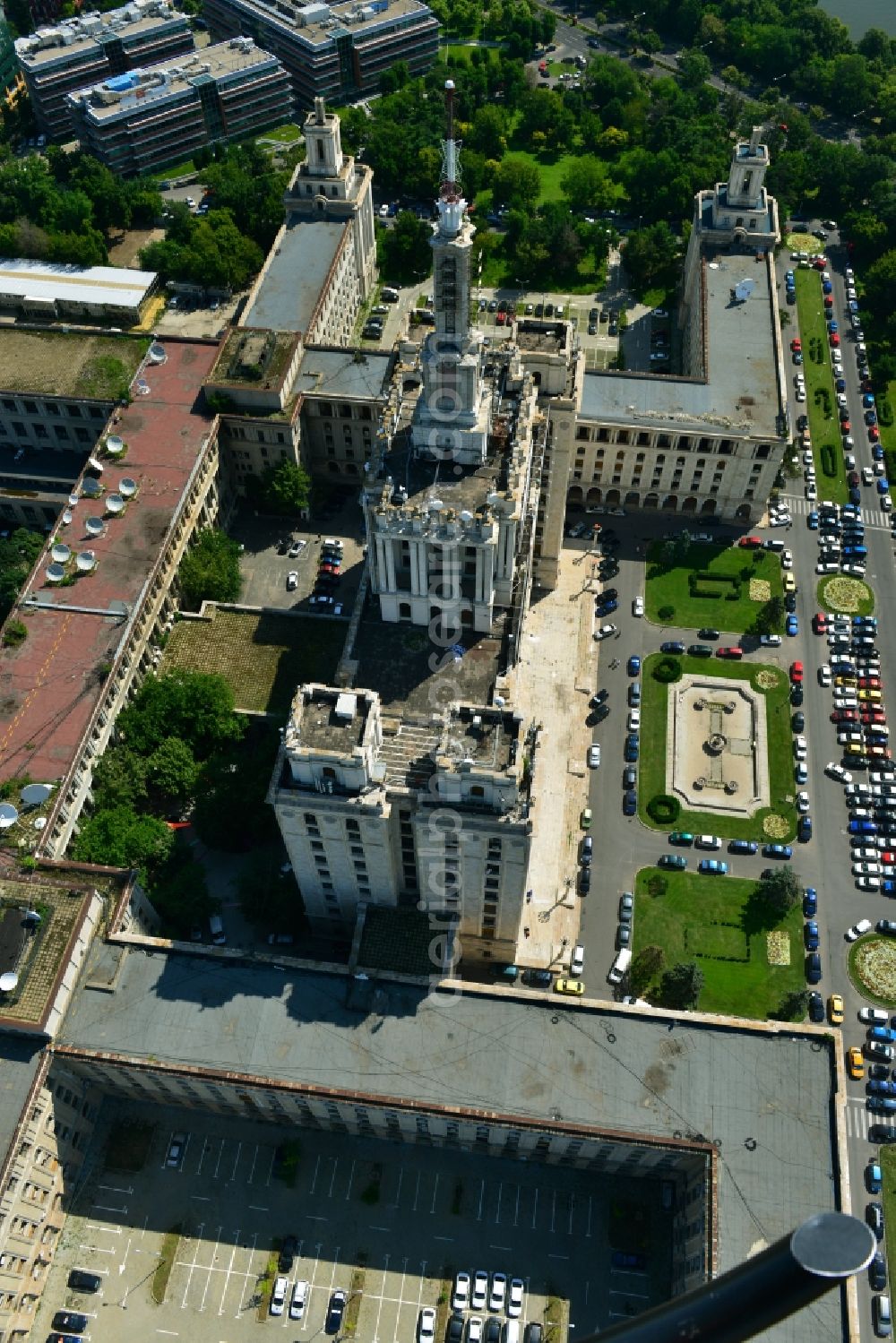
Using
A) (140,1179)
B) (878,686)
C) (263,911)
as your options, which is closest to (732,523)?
(878,686)

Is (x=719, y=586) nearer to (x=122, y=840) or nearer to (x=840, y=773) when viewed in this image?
(x=840, y=773)

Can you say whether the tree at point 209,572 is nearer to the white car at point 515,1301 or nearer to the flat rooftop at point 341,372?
the flat rooftop at point 341,372

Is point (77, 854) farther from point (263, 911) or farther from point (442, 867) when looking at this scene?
point (442, 867)

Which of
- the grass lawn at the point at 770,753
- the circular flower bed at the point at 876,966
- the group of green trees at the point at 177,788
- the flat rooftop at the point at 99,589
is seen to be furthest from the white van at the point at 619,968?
the flat rooftop at the point at 99,589

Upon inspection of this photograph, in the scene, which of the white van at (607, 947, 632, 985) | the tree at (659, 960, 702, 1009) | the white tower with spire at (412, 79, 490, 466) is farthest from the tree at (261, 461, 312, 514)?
the tree at (659, 960, 702, 1009)

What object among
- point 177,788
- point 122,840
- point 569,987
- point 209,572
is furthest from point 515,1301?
point 209,572

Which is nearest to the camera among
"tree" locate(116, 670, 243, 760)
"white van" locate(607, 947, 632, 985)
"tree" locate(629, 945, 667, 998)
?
"tree" locate(629, 945, 667, 998)

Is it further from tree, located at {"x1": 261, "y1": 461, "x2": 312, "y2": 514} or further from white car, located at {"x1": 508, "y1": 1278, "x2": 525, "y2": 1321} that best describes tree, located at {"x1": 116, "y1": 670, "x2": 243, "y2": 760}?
white car, located at {"x1": 508, "y1": 1278, "x2": 525, "y2": 1321}
